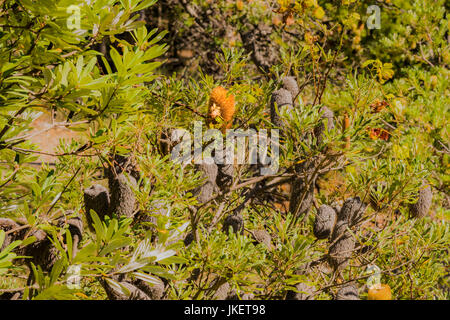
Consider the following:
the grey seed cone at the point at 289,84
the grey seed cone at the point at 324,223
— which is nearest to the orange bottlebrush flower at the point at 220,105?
the grey seed cone at the point at 289,84

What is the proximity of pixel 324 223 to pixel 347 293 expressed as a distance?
0.22 m


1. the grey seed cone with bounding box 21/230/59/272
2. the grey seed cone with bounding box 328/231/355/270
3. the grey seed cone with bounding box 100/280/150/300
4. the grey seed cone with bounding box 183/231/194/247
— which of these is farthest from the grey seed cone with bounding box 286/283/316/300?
the grey seed cone with bounding box 21/230/59/272

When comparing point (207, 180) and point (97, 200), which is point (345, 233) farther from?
point (97, 200)

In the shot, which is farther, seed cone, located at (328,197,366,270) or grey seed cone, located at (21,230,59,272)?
seed cone, located at (328,197,366,270)

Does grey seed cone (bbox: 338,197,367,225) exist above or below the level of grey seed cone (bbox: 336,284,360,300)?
above

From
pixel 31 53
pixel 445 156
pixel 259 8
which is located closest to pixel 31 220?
pixel 31 53

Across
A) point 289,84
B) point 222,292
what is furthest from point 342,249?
point 289,84

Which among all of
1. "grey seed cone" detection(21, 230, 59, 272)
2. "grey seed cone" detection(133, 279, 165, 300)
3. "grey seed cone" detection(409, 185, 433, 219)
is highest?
"grey seed cone" detection(21, 230, 59, 272)

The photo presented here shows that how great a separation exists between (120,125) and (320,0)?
300cm

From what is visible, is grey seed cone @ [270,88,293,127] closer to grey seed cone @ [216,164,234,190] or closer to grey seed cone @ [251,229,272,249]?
grey seed cone @ [216,164,234,190]

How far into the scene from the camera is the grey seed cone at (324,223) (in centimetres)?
115

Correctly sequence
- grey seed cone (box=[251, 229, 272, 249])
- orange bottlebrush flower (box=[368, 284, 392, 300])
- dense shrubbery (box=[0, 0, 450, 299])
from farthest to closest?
grey seed cone (box=[251, 229, 272, 249])
orange bottlebrush flower (box=[368, 284, 392, 300])
dense shrubbery (box=[0, 0, 450, 299])

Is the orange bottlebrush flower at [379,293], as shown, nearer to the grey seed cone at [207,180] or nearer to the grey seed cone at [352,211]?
the grey seed cone at [352,211]

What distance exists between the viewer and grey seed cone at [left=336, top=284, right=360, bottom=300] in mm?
1111
